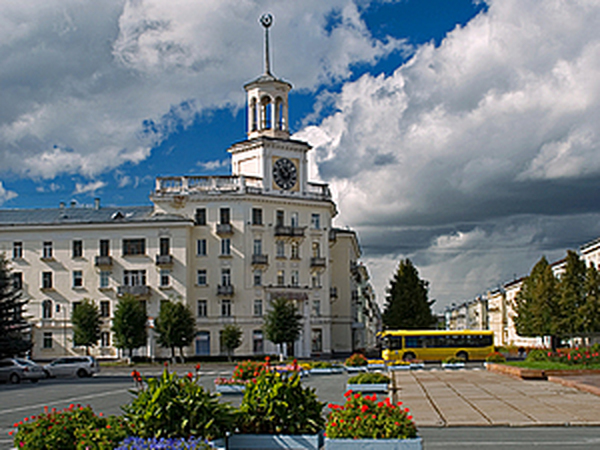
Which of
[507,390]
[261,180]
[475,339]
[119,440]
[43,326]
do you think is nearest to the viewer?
[119,440]

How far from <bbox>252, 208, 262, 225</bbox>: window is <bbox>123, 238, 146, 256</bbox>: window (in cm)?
1122

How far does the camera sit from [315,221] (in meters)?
81.3

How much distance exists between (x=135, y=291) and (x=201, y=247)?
26.3 ft

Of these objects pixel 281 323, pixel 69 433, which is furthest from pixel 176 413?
pixel 281 323

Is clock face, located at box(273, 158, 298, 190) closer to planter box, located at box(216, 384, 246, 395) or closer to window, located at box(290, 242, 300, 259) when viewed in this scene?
window, located at box(290, 242, 300, 259)

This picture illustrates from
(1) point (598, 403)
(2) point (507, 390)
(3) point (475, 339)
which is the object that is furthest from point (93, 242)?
(1) point (598, 403)

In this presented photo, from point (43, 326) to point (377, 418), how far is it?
69455mm

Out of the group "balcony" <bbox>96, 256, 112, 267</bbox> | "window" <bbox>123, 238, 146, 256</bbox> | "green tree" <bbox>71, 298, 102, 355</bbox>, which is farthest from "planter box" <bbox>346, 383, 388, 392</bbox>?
"balcony" <bbox>96, 256, 112, 267</bbox>

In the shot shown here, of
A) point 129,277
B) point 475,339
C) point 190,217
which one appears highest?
point 190,217

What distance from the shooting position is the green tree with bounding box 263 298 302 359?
7188 centimetres

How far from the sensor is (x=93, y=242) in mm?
75000

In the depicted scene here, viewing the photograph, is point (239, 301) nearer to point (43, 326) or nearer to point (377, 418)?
point (43, 326)

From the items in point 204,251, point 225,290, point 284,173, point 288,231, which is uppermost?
point 284,173

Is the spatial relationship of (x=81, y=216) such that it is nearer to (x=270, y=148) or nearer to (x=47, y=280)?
(x=47, y=280)
